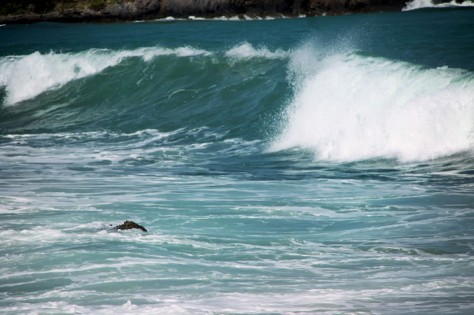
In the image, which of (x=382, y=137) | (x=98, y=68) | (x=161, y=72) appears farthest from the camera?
(x=98, y=68)

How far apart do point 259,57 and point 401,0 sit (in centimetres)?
4430

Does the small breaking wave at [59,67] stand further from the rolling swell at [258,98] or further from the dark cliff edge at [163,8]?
the dark cliff edge at [163,8]

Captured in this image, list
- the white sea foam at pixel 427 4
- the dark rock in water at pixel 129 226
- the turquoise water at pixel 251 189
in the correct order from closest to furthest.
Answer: the turquoise water at pixel 251 189 < the dark rock in water at pixel 129 226 < the white sea foam at pixel 427 4

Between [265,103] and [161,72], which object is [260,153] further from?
[161,72]

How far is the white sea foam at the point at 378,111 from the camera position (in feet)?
53.0

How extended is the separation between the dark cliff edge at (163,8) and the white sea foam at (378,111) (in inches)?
1927

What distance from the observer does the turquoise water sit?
8336 mm

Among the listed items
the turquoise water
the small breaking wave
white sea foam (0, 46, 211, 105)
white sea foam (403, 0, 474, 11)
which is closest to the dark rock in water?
the turquoise water

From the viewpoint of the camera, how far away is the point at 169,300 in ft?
26.4

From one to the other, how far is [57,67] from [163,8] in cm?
5284

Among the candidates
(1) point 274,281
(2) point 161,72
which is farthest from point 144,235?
(2) point 161,72

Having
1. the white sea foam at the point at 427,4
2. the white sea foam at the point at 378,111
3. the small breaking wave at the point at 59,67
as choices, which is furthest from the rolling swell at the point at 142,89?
the white sea foam at the point at 427,4

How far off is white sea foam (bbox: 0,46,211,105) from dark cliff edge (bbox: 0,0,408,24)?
3964 cm

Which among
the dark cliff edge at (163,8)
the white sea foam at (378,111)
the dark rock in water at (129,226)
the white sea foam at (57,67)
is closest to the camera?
the dark rock in water at (129,226)
